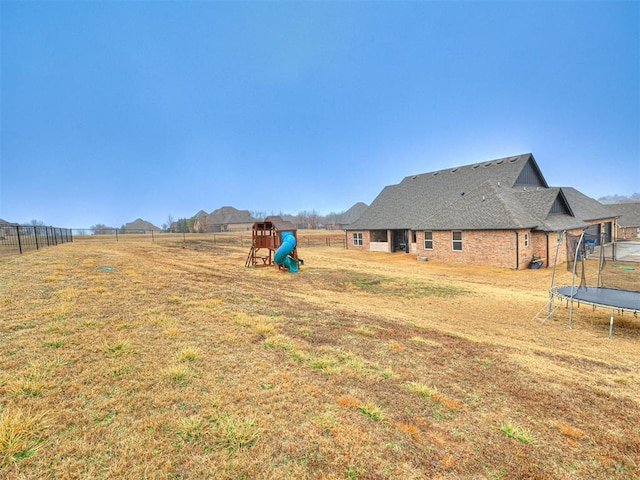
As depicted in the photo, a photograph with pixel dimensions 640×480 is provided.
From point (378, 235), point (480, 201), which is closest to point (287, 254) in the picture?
point (480, 201)

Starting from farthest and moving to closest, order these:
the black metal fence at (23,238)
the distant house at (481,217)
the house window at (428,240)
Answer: the house window at (428,240), the distant house at (481,217), the black metal fence at (23,238)

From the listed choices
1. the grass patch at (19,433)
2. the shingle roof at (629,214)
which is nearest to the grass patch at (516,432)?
the grass patch at (19,433)

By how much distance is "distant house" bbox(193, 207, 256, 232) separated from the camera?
8207 centimetres

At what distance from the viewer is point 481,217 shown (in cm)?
1928

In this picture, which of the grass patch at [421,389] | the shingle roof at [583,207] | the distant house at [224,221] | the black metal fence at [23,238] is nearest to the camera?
the grass patch at [421,389]

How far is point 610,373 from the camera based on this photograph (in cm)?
515

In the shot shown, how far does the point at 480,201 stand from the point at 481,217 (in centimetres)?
205

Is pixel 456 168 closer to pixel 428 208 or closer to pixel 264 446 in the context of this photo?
pixel 428 208

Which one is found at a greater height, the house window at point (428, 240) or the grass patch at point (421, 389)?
the house window at point (428, 240)

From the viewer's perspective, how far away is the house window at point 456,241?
20.0m

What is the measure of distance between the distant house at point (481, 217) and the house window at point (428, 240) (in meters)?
0.07

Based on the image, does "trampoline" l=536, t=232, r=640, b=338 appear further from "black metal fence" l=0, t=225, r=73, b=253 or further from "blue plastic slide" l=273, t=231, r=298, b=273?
"black metal fence" l=0, t=225, r=73, b=253

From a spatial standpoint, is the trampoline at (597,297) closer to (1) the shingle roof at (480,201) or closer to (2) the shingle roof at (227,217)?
(1) the shingle roof at (480,201)

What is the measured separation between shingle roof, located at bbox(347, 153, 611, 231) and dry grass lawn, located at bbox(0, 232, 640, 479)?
42.4 ft
